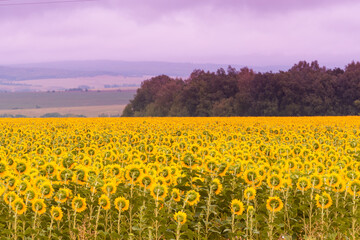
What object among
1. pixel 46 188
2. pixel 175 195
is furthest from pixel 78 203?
pixel 175 195

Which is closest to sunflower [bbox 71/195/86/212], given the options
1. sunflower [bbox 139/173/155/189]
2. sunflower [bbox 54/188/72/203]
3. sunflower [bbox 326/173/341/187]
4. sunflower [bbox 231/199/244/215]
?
sunflower [bbox 54/188/72/203]

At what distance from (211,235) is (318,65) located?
87164 millimetres

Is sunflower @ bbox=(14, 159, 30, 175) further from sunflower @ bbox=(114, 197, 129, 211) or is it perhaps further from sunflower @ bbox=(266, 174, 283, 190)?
sunflower @ bbox=(266, 174, 283, 190)

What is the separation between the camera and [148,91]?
322 feet

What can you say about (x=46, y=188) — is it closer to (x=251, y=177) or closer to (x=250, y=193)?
(x=250, y=193)

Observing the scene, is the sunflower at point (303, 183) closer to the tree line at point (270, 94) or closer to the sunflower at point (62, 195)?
the sunflower at point (62, 195)

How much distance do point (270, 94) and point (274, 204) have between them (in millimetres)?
66294

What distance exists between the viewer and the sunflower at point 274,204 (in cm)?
809

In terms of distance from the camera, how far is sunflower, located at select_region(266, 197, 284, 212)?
318 inches

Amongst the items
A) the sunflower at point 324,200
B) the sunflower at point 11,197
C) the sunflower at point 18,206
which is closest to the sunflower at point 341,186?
the sunflower at point 324,200

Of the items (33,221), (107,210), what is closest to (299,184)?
(107,210)

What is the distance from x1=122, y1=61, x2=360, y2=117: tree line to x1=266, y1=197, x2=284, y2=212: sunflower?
63335 millimetres

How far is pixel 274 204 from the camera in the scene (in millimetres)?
8070

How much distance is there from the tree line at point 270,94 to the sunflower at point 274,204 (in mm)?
63335
